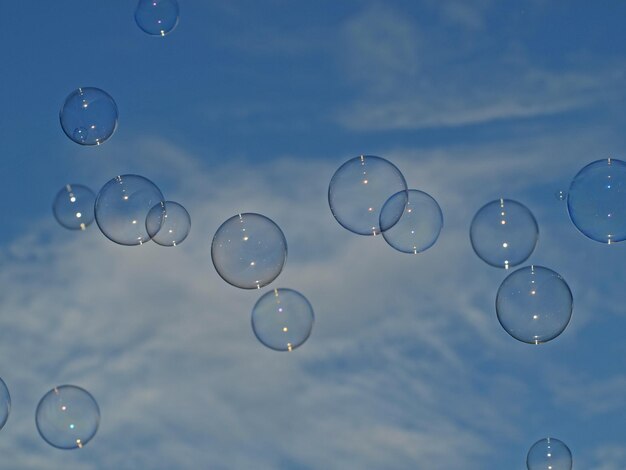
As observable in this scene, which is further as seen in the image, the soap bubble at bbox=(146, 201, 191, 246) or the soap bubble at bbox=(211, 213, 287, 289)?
the soap bubble at bbox=(146, 201, 191, 246)

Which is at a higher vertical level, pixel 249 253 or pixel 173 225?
pixel 173 225

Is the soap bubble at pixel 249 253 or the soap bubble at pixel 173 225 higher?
the soap bubble at pixel 173 225

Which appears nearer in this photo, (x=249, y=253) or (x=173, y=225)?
→ (x=249, y=253)

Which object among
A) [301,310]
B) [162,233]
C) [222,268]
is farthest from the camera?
[162,233]

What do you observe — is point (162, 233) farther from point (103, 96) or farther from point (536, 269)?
point (536, 269)

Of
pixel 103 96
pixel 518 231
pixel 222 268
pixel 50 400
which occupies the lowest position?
pixel 50 400

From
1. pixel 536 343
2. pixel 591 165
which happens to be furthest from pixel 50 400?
pixel 591 165

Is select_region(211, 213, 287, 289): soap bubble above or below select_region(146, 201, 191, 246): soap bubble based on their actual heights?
below

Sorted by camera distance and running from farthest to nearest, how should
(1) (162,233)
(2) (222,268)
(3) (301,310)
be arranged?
(1) (162,233), (3) (301,310), (2) (222,268)
